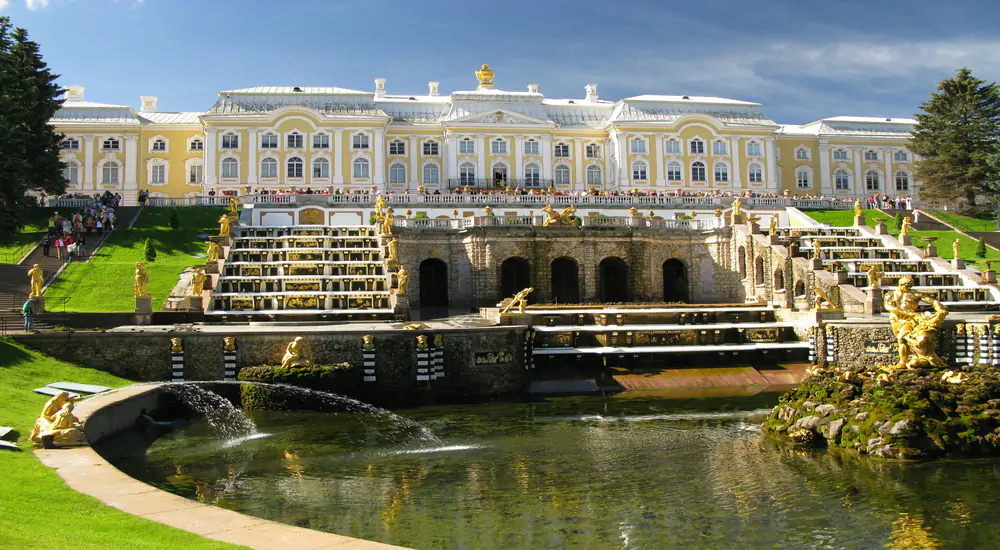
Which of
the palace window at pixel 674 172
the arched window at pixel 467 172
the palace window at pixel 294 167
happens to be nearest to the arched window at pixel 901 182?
the palace window at pixel 674 172

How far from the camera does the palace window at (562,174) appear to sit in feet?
252

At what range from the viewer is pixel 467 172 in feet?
245

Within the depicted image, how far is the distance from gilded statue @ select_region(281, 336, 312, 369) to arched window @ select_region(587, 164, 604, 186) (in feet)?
184

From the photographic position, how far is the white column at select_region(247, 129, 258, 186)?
71.1m

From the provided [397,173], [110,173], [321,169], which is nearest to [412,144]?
[397,173]

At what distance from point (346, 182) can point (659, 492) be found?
202 ft

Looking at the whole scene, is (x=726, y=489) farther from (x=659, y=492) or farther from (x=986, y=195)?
(x=986, y=195)

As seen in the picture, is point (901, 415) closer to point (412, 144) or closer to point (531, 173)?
point (531, 173)

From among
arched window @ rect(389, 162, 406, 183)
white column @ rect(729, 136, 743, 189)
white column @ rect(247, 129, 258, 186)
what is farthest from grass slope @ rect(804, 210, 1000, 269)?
white column @ rect(247, 129, 258, 186)

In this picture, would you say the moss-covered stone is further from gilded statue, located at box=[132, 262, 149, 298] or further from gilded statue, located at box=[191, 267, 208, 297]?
gilded statue, located at box=[191, 267, 208, 297]

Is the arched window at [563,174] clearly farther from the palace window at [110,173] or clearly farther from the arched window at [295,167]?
the palace window at [110,173]

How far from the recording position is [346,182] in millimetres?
71938

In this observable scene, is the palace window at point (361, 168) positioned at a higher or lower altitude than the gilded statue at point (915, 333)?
higher

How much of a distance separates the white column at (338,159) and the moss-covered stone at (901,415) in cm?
5765
